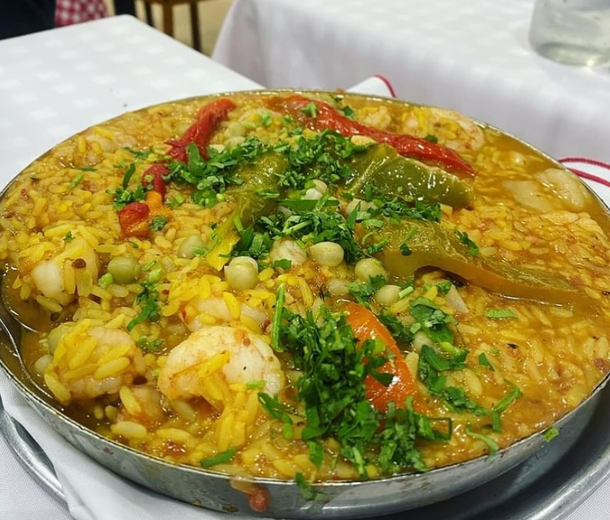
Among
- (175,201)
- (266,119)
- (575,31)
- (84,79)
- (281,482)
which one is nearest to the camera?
(281,482)

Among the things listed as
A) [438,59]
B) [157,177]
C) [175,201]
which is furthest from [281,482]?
[438,59]

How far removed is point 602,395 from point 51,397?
133cm

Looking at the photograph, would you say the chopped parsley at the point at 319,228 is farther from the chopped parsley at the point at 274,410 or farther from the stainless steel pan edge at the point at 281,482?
the stainless steel pan edge at the point at 281,482

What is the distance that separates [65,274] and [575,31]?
259 centimetres

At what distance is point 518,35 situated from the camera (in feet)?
11.0

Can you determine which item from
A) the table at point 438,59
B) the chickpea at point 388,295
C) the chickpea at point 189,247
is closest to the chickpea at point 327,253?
the chickpea at point 388,295

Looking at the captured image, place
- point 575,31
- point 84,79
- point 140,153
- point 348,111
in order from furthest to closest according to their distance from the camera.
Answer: point 84,79 → point 575,31 → point 348,111 → point 140,153

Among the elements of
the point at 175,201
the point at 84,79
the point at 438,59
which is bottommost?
the point at 84,79

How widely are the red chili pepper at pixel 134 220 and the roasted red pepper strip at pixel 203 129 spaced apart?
0.31 m

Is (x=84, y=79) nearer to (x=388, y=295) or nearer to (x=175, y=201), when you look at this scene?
(x=175, y=201)

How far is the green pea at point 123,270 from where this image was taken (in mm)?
1542

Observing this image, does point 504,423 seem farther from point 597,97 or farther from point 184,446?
point 597,97

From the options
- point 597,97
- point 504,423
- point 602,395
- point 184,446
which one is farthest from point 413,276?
point 597,97

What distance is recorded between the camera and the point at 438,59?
3090 millimetres
